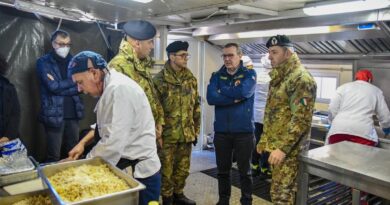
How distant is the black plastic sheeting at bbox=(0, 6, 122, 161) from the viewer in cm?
284

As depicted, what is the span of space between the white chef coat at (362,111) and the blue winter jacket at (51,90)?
2.69m

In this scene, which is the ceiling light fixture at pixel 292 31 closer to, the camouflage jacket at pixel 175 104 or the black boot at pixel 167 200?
the camouflage jacket at pixel 175 104

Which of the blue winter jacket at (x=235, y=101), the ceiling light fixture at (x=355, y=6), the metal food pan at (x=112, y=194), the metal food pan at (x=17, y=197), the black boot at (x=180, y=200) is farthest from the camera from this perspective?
the black boot at (x=180, y=200)

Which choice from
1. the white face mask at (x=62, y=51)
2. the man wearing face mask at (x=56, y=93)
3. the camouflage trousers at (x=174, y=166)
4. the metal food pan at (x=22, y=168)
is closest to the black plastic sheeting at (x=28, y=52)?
the man wearing face mask at (x=56, y=93)

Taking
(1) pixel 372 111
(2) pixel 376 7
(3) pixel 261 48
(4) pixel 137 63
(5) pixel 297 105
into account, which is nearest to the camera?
(5) pixel 297 105

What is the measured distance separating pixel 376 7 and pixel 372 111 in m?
1.02

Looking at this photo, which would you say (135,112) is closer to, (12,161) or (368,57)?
(12,161)

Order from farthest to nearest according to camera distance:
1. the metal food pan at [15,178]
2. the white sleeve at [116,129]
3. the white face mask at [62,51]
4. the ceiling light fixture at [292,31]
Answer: the ceiling light fixture at [292,31], the white face mask at [62,51], the metal food pan at [15,178], the white sleeve at [116,129]

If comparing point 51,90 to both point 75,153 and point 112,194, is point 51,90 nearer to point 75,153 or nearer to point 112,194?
point 75,153

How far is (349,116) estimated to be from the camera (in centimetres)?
294

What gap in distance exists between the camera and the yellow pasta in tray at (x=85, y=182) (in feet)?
3.39

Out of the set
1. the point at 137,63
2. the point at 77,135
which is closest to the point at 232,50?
the point at 137,63

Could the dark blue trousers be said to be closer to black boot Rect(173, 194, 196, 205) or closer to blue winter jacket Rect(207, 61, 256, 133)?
blue winter jacket Rect(207, 61, 256, 133)

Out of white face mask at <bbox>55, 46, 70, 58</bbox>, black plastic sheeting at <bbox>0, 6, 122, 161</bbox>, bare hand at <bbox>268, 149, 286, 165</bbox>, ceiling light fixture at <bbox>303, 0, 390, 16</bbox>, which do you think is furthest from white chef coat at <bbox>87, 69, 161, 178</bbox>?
black plastic sheeting at <bbox>0, 6, 122, 161</bbox>
